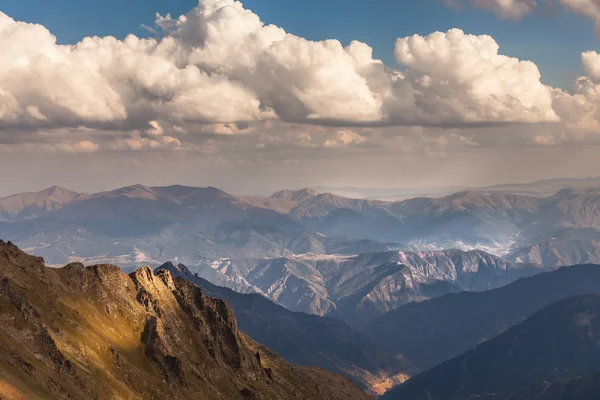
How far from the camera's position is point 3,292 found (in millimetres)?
194250

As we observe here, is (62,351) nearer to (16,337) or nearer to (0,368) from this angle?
(16,337)

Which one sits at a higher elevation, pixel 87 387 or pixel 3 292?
pixel 3 292

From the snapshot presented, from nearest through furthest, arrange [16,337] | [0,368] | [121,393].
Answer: [0,368]
[16,337]
[121,393]

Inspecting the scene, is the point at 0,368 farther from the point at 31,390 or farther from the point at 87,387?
the point at 87,387

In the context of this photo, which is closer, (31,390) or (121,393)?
(31,390)

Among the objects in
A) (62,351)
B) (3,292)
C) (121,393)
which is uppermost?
(3,292)

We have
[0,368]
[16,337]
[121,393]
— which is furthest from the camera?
[121,393]

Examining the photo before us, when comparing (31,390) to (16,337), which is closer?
(31,390)

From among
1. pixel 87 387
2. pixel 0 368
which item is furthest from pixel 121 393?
pixel 0 368

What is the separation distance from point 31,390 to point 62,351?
105 ft

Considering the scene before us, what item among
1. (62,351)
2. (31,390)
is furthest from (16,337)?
(31,390)

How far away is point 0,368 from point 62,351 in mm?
33264

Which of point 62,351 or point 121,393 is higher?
point 62,351

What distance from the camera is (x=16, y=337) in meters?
184
